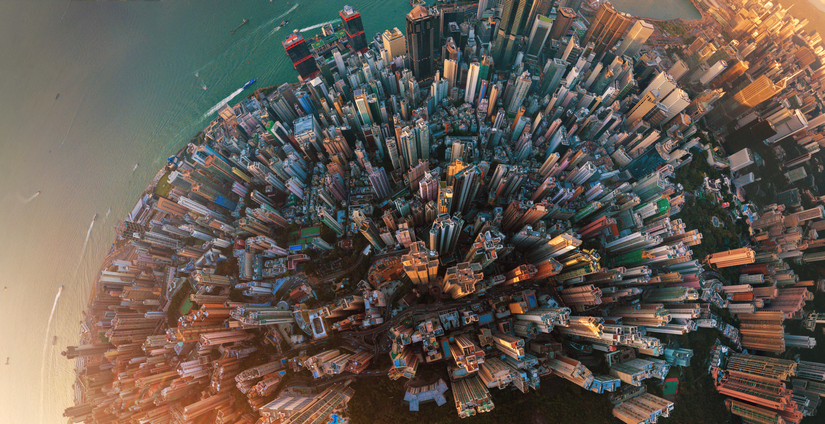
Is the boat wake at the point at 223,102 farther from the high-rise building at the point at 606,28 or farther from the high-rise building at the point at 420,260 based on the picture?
the high-rise building at the point at 606,28

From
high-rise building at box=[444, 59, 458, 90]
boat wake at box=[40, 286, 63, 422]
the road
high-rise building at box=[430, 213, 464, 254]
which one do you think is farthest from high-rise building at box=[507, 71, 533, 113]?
boat wake at box=[40, 286, 63, 422]

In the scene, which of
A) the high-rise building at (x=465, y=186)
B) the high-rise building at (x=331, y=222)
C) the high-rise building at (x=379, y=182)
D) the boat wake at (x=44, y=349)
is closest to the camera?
the high-rise building at (x=465, y=186)

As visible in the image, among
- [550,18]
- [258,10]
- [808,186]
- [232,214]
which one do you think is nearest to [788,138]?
[808,186]

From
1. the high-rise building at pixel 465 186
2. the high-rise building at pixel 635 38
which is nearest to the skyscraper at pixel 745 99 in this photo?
the high-rise building at pixel 635 38

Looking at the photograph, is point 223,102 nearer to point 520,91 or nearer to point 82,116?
point 82,116

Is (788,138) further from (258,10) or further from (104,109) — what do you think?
(104,109)

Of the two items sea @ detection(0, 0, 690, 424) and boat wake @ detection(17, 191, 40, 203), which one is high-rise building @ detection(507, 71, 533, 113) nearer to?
sea @ detection(0, 0, 690, 424)
